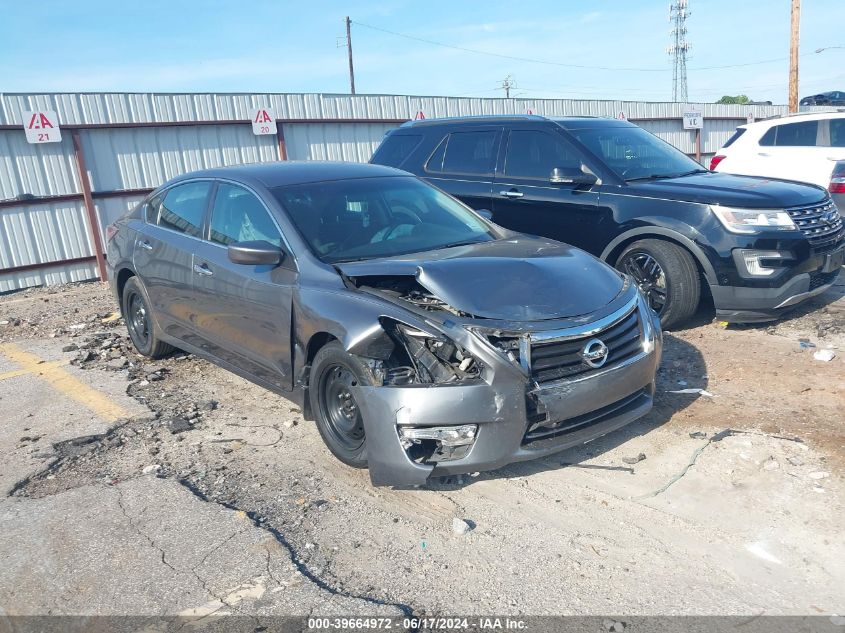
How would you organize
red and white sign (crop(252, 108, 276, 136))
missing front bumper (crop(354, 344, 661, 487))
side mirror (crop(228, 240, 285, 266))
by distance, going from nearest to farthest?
missing front bumper (crop(354, 344, 661, 487)), side mirror (crop(228, 240, 285, 266)), red and white sign (crop(252, 108, 276, 136))

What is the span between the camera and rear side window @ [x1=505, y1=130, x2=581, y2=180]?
7.22 m

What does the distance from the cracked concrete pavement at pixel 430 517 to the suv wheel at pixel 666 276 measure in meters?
0.99

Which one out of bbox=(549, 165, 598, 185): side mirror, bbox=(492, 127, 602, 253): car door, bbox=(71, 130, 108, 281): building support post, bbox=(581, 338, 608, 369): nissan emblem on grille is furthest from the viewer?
bbox=(71, 130, 108, 281): building support post

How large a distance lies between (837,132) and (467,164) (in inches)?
249

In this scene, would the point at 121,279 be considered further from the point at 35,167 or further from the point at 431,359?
the point at 35,167

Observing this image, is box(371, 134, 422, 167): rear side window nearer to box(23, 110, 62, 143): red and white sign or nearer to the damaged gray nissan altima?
the damaged gray nissan altima

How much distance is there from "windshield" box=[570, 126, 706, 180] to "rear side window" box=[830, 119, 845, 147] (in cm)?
431

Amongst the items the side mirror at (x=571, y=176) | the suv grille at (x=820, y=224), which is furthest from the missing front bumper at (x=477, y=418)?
the suv grille at (x=820, y=224)

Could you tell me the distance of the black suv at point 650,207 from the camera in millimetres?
6148

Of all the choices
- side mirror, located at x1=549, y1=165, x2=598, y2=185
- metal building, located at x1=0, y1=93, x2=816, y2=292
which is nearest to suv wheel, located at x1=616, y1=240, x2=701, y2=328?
side mirror, located at x1=549, y1=165, x2=598, y2=185

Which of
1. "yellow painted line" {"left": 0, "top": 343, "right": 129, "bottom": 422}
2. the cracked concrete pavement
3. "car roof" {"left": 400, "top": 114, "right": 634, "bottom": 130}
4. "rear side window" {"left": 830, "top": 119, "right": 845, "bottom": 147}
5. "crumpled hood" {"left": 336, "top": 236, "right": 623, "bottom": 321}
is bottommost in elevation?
the cracked concrete pavement

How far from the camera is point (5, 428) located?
17.3 feet

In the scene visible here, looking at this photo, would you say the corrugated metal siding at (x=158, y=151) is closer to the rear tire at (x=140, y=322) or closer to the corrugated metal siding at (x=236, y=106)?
the corrugated metal siding at (x=236, y=106)

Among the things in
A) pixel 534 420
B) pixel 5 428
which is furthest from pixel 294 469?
pixel 5 428
